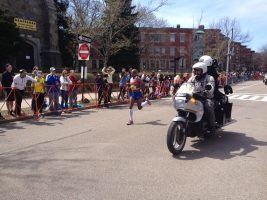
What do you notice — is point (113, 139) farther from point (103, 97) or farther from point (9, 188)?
point (103, 97)

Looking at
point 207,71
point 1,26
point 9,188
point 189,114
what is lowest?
point 9,188

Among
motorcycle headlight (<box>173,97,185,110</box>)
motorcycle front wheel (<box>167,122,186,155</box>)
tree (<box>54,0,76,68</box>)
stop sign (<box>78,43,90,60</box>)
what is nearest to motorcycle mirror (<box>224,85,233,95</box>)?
motorcycle headlight (<box>173,97,185,110</box>)

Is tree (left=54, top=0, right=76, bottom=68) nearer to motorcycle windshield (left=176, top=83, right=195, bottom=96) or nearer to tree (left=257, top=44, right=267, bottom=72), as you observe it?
motorcycle windshield (left=176, top=83, right=195, bottom=96)

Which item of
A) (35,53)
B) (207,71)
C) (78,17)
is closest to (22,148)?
(207,71)

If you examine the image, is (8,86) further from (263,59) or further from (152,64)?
(263,59)

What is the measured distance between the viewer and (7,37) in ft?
83.1

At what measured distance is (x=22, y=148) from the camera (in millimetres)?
7859

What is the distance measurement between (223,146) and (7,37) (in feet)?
68.2

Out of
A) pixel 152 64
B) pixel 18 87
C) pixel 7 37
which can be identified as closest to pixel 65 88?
pixel 18 87

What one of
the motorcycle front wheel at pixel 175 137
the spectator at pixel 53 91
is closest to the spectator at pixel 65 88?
the spectator at pixel 53 91

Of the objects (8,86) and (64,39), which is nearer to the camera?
(8,86)

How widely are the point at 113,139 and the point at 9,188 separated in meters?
3.78

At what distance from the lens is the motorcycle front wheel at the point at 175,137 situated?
278 inches

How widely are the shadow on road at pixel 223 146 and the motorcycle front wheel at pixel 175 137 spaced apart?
0.46 feet
